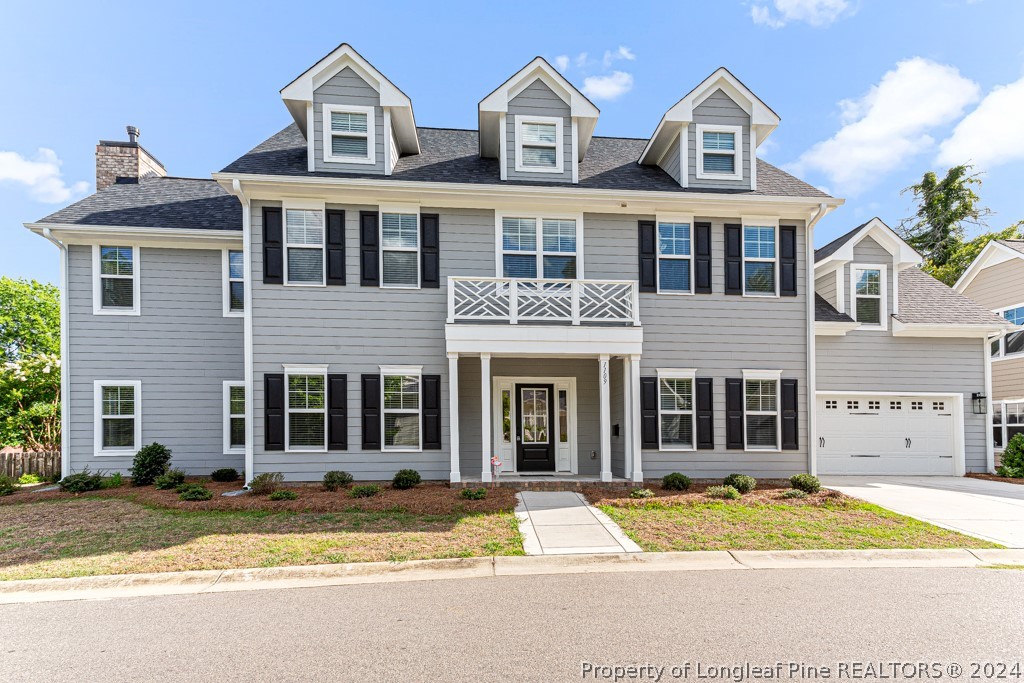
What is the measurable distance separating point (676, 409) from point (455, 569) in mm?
7273

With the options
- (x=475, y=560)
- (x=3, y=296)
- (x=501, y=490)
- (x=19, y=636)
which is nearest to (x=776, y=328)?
(x=501, y=490)

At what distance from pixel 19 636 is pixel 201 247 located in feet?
32.6

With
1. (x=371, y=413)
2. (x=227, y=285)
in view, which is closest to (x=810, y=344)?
→ (x=371, y=413)

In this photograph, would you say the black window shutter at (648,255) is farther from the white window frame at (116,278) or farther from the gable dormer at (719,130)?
the white window frame at (116,278)

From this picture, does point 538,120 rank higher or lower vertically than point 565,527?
higher

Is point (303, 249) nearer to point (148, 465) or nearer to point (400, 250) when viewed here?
point (400, 250)

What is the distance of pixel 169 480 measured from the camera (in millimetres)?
11391

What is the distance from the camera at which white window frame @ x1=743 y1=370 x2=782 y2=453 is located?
12.3m

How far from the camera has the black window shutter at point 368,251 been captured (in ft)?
38.9

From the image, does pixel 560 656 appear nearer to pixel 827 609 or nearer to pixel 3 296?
pixel 827 609

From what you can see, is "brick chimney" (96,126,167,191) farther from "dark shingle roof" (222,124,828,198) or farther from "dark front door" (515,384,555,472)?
"dark front door" (515,384,555,472)

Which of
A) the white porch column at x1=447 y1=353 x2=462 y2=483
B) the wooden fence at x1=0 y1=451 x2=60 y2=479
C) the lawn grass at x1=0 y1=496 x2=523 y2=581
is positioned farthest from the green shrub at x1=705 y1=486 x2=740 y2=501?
the wooden fence at x1=0 y1=451 x2=60 y2=479

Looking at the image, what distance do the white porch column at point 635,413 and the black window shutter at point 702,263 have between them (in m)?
2.42

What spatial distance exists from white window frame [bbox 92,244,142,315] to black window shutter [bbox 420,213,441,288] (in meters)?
6.98
